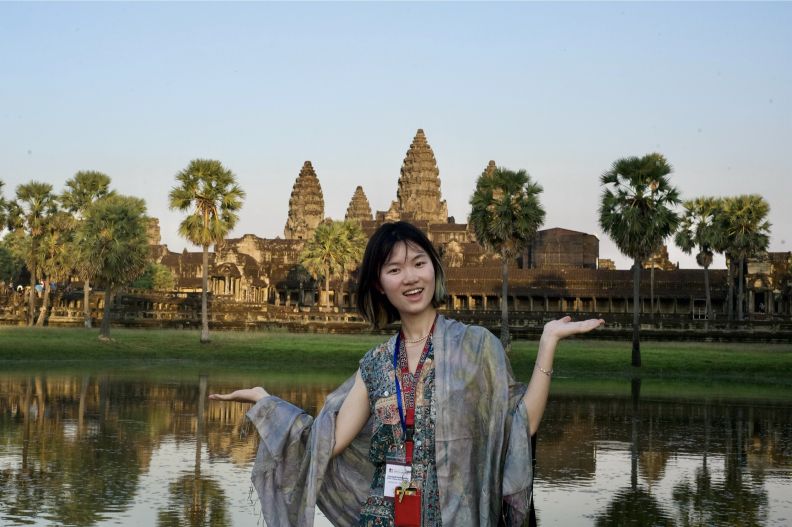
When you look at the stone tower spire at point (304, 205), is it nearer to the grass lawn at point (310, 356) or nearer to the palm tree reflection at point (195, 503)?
the grass lawn at point (310, 356)

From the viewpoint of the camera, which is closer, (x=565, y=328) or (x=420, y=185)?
(x=565, y=328)

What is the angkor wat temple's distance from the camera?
2744 inches

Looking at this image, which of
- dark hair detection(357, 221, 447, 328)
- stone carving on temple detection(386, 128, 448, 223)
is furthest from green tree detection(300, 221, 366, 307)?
dark hair detection(357, 221, 447, 328)

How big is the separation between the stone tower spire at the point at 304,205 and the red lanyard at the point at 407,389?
157812mm

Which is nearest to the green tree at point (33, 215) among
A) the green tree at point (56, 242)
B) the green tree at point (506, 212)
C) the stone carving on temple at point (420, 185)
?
the green tree at point (56, 242)

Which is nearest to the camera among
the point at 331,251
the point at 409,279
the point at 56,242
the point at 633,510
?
the point at 409,279

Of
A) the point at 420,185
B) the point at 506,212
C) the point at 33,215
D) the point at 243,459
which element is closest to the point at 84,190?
the point at 33,215

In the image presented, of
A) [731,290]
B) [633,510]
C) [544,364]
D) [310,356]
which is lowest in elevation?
[633,510]

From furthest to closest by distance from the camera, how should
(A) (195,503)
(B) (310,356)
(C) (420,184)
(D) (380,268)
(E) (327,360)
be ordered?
(C) (420,184), (B) (310,356), (E) (327,360), (A) (195,503), (D) (380,268)

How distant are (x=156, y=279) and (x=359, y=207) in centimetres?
5282

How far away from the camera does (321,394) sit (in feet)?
96.1

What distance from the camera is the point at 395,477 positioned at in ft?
16.8

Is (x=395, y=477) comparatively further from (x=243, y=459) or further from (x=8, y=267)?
(x=8, y=267)

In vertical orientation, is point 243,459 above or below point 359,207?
below
